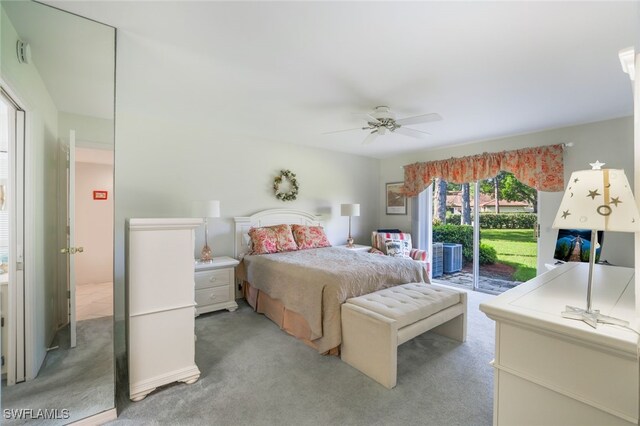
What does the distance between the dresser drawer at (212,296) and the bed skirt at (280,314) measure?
1.04ft

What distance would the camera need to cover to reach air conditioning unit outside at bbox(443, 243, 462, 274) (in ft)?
16.2

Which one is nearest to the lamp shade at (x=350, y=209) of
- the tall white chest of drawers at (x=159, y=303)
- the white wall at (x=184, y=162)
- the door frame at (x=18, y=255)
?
the white wall at (x=184, y=162)

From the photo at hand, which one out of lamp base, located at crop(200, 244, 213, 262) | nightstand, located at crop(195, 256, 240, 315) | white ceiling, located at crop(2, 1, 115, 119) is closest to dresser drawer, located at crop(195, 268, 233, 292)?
nightstand, located at crop(195, 256, 240, 315)

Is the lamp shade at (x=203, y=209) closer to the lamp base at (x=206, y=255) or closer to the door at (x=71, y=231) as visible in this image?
the lamp base at (x=206, y=255)

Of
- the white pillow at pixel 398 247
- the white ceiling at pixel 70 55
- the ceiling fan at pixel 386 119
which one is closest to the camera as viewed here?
the white ceiling at pixel 70 55

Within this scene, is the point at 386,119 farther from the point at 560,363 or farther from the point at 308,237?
the point at 560,363

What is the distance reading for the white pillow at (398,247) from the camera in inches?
187

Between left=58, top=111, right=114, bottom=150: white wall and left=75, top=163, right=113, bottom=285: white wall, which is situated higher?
left=58, top=111, right=114, bottom=150: white wall

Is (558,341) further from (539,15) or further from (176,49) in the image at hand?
(176,49)

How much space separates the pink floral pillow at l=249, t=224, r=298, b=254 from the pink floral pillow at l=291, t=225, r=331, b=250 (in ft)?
0.44

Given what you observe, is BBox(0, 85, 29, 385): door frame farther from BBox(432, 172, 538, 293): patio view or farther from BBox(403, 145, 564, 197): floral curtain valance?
BBox(432, 172, 538, 293): patio view

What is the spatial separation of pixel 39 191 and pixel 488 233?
5.11m

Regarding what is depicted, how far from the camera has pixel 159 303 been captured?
193cm

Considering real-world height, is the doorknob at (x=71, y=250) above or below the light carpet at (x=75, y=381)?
above
